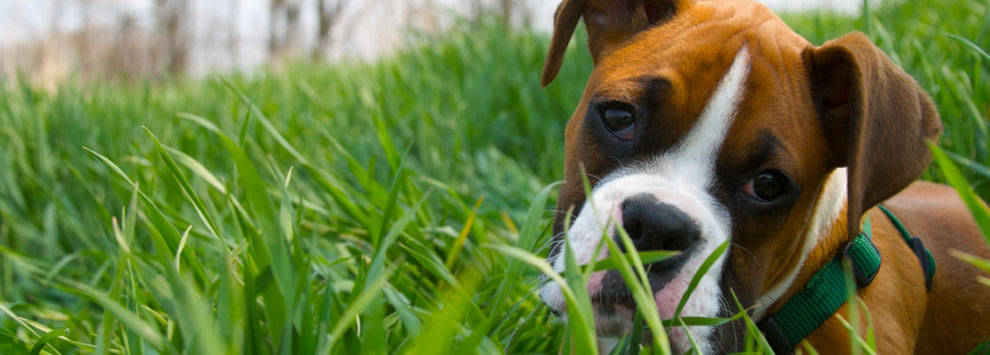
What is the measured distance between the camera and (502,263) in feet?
9.23

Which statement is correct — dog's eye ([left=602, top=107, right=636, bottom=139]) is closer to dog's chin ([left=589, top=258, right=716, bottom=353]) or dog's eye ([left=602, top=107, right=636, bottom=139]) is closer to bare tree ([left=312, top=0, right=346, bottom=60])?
dog's chin ([left=589, top=258, right=716, bottom=353])

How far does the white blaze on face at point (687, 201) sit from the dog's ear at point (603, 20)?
48 cm

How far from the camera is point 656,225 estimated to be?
1925 mm

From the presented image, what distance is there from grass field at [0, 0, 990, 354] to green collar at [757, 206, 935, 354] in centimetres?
63

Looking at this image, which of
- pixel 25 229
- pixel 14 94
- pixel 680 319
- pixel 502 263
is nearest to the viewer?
pixel 680 319

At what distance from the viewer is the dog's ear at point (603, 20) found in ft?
8.49

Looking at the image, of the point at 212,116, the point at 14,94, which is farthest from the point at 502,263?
the point at 14,94

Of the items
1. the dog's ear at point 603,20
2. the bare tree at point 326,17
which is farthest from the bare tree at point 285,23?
the dog's ear at point 603,20

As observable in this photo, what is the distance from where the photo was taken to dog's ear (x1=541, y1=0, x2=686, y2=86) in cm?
259

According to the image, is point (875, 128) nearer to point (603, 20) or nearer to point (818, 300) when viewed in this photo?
point (818, 300)

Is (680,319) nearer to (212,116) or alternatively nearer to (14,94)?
(212,116)

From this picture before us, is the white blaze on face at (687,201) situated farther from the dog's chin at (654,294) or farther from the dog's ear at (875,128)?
the dog's ear at (875,128)

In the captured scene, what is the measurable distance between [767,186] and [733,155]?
0.14m

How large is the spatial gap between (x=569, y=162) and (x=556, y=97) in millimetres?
2700
